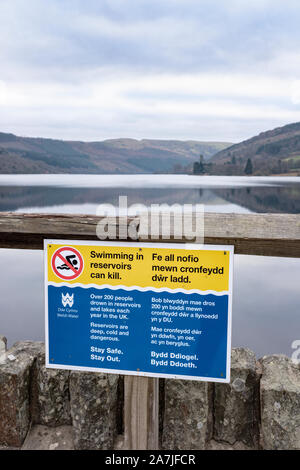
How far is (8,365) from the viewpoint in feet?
9.78

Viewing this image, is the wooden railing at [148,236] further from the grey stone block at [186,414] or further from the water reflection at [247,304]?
the water reflection at [247,304]

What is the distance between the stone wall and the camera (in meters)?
2.73

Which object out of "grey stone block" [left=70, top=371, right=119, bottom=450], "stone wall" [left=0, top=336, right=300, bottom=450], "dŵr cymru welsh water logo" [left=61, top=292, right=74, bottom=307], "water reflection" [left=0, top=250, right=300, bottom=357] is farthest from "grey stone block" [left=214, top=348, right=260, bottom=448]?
"water reflection" [left=0, top=250, right=300, bottom=357]

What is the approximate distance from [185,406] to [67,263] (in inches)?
57.8

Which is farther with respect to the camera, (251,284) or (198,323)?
(251,284)

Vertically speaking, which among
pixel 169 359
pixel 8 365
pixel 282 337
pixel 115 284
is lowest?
pixel 282 337

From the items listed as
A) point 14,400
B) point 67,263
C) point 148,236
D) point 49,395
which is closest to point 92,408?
point 49,395

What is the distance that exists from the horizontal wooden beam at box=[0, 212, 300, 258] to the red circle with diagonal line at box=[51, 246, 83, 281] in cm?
16

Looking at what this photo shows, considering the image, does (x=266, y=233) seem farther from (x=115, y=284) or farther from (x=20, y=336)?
(x=20, y=336)

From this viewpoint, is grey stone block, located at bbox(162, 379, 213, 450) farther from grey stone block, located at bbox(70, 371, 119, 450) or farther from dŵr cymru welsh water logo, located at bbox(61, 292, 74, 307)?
dŵr cymru welsh water logo, located at bbox(61, 292, 74, 307)

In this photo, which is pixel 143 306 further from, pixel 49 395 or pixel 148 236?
pixel 49 395

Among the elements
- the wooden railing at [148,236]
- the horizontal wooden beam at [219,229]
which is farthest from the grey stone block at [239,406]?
the horizontal wooden beam at [219,229]
